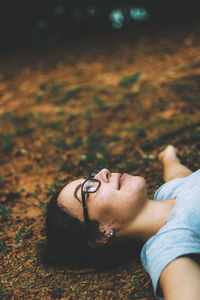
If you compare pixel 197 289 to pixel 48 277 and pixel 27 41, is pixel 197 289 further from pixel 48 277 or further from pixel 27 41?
pixel 27 41

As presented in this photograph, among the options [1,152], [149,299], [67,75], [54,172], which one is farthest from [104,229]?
[67,75]

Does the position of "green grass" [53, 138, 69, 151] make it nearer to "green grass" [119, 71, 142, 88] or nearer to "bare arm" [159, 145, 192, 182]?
"bare arm" [159, 145, 192, 182]

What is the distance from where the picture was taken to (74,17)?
9.09 meters

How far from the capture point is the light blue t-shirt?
6.00 ft

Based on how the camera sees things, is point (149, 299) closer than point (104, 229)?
Yes

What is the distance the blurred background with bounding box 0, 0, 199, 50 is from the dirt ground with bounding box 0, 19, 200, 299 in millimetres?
1043

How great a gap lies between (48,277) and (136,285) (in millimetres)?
760

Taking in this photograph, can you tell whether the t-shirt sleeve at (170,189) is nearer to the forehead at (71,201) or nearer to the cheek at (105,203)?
the cheek at (105,203)

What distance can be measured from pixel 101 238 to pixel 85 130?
8.87 feet

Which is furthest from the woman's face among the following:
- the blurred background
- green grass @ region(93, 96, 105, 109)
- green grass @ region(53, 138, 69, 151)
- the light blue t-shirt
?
the blurred background

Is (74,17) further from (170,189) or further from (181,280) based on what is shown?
(181,280)

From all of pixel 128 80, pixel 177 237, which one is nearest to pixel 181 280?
pixel 177 237

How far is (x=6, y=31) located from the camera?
9.00m

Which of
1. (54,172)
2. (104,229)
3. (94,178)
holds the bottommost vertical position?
(54,172)
